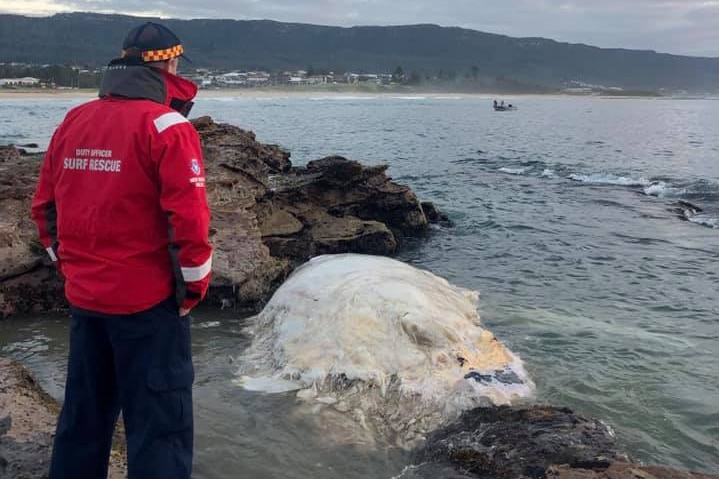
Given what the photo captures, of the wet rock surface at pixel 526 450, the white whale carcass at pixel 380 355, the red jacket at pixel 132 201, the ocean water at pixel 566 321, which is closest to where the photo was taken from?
the red jacket at pixel 132 201

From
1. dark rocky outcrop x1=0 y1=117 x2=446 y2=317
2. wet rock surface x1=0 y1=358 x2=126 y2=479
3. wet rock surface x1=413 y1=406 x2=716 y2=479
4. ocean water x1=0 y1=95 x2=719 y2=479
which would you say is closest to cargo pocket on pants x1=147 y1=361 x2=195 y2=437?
wet rock surface x1=0 y1=358 x2=126 y2=479

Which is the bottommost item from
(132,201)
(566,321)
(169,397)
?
(566,321)

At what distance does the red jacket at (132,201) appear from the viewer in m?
3.24

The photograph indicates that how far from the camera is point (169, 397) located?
3.45 m

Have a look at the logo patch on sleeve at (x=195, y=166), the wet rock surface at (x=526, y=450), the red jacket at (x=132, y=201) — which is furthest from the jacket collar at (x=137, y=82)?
the wet rock surface at (x=526, y=450)

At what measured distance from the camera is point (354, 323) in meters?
6.76

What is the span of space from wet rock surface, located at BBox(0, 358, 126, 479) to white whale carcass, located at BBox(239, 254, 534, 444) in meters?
1.94

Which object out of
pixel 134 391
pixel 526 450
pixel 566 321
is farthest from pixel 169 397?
pixel 566 321

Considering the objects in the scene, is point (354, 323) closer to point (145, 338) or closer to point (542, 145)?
point (145, 338)

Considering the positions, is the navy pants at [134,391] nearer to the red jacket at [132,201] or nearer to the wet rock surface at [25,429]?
the red jacket at [132,201]

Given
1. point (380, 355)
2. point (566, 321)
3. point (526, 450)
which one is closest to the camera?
point (526, 450)

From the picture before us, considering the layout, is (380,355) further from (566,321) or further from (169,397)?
(566,321)

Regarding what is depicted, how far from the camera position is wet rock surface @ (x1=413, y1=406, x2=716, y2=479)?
13.4 feet

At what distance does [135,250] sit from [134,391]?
0.76 meters
